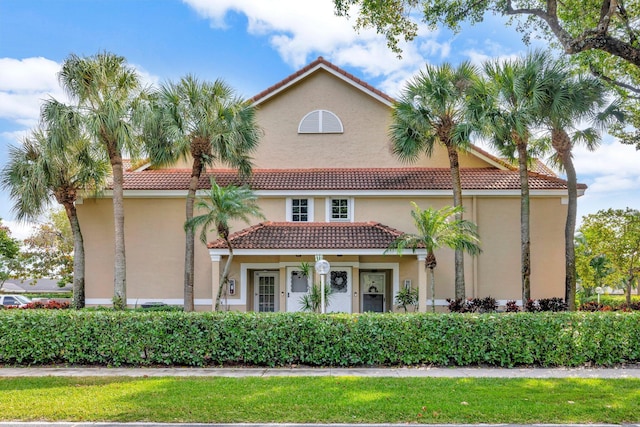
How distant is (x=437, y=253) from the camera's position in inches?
736

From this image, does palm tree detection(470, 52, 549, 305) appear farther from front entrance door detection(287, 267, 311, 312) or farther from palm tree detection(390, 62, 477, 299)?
front entrance door detection(287, 267, 311, 312)

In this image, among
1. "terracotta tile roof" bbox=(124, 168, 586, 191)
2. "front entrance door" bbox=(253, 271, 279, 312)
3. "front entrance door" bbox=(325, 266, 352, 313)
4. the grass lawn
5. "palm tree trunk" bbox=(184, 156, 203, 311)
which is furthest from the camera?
"front entrance door" bbox=(253, 271, 279, 312)

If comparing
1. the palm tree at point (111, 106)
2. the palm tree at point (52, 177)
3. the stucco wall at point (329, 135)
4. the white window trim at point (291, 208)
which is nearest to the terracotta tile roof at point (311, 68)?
the stucco wall at point (329, 135)

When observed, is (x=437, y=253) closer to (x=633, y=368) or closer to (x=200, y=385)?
(x=633, y=368)

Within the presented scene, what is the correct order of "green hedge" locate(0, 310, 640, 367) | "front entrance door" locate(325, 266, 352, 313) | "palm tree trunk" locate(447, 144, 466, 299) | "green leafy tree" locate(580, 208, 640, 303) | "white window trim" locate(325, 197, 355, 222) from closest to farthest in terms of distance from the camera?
"green hedge" locate(0, 310, 640, 367)
"palm tree trunk" locate(447, 144, 466, 299)
"front entrance door" locate(325, 266, 352, 313)
"white window trim" locate(325, 197, 355, 222)
"green leafy tree" locate(580, 208, 640, 303)

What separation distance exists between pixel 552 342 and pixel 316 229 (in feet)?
30.7

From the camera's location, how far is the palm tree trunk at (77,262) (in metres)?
18.0

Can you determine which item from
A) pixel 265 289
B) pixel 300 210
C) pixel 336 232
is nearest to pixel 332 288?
pixel 336 232

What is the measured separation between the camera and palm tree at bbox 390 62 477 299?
55.2ft

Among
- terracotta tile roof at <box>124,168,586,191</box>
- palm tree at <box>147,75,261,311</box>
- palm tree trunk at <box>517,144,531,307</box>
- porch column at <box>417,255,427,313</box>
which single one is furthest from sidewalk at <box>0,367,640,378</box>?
terracotta tile roof at <box>124,168,586,191</box>

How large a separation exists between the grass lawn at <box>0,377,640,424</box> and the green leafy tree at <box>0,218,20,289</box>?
26.2 metres

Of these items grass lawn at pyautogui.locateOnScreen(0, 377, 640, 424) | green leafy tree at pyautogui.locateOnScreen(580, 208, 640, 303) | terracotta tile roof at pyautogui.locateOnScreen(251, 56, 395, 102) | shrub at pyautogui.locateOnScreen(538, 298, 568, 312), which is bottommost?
grass lawn at pyautogui.locateOnScreen(0, 377, 640, 424)

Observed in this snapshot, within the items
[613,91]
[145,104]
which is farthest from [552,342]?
[145,104]

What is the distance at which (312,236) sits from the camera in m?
17.4
